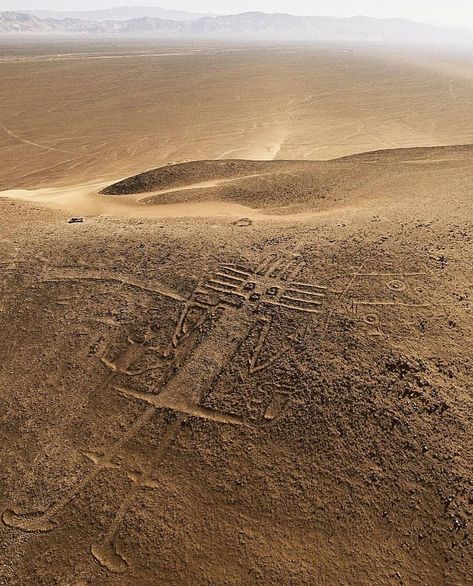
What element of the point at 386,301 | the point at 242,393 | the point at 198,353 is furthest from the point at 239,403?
the point at 386,301

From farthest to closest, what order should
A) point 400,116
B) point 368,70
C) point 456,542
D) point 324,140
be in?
point 368,70
point 400,116
point 324,140
point 456,542

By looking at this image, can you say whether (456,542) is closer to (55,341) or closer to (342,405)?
(342,405)

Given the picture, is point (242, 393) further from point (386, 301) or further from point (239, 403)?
point (386, 301)

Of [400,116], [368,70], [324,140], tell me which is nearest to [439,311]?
[324,140]

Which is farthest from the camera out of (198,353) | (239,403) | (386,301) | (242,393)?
(386,301)

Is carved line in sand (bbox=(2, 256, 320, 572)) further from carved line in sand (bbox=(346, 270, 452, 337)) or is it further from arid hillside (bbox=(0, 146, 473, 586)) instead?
carved line in sand (bbox=(346, 270, 452, 337))

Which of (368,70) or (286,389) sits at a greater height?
(368,70)
